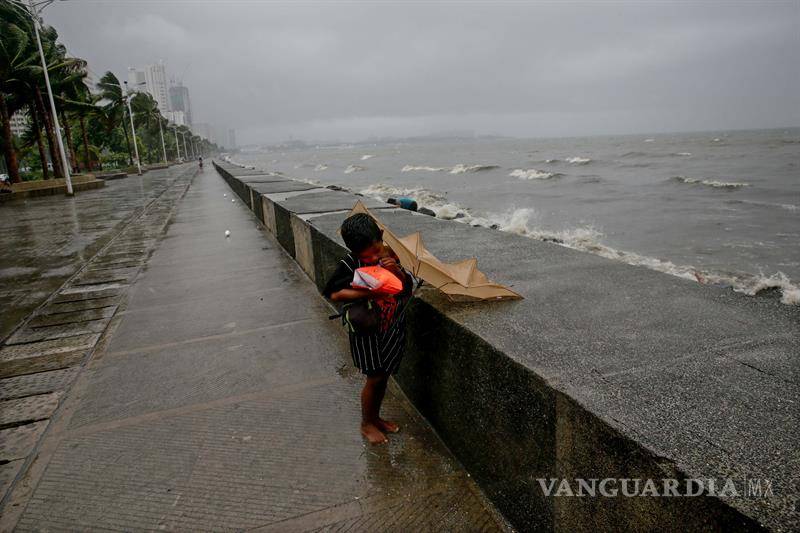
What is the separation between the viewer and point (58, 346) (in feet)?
13.0

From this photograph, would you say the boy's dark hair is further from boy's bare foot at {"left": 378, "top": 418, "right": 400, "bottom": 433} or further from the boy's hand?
boy's bare foot at {"left": 378, "top": 418, "right": 400, "bottom": 433}

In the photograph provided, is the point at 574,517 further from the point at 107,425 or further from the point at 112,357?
the point at 112,357

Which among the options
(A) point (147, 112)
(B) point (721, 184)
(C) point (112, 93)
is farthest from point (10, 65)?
(A) point (147, 112)

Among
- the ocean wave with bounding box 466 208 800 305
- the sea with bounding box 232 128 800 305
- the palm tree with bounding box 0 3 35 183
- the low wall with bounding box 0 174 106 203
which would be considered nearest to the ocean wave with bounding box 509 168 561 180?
the sea with bounding box 232 128 800 305

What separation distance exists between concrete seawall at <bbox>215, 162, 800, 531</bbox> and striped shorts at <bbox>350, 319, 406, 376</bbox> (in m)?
0.17

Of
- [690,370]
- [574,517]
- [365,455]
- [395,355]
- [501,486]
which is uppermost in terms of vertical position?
[690,370]

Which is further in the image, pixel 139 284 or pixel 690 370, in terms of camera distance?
pixel 139 284

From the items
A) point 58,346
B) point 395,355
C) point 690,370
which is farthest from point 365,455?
point 58,346

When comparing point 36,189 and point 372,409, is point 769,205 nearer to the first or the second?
point 372,409

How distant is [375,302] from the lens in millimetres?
2297

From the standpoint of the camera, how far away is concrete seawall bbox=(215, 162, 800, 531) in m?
1.17

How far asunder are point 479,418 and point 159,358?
9.03 ft

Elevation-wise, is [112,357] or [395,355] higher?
→ [395,355]

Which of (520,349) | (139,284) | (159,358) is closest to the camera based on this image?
(520,349)
